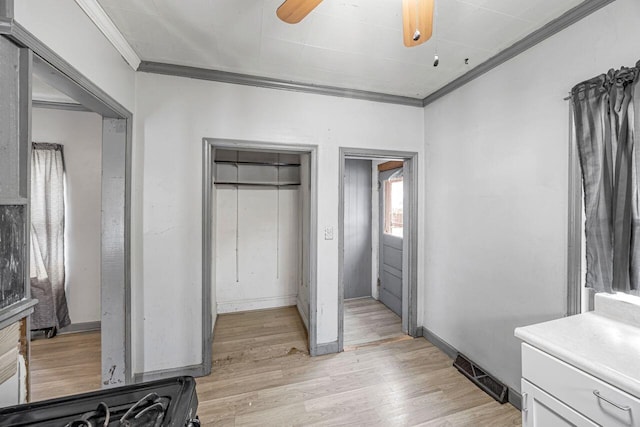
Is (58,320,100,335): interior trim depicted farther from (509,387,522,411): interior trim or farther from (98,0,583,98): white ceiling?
(509,387,522,411): interior trim

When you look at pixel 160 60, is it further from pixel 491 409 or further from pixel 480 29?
pixel 491 409

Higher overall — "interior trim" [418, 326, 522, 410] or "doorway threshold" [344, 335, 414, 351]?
"interior trim" [418, 326, 522, 410]

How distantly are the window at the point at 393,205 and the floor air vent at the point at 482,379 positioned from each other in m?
1.70

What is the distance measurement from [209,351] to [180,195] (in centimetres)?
135

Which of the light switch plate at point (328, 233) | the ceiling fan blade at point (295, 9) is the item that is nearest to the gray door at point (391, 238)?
the light switch plate at point (328, 233)

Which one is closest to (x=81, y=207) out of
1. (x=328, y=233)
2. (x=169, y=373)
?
(x=169, y=373)

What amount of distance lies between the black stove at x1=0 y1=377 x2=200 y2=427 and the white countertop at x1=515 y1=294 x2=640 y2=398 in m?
1.42

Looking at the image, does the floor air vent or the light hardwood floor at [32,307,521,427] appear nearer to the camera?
the light hardwood floor at [32,307,521,427]

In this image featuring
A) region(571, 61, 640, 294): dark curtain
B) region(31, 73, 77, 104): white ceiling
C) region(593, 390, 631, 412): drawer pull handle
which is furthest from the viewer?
region(31, 73, 77, 104): white ceiling

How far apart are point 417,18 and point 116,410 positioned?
1682 mm

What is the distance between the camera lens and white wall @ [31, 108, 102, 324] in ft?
9.16

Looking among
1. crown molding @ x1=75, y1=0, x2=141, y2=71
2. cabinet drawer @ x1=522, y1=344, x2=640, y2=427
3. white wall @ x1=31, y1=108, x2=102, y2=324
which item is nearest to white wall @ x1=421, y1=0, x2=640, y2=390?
cabinet drawer @ x1=522, y1=344, x2=640, y2=427

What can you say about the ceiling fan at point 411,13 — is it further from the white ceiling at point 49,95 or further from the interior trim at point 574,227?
the white ceiling at point 49,95

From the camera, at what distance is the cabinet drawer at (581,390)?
883 millimetres
